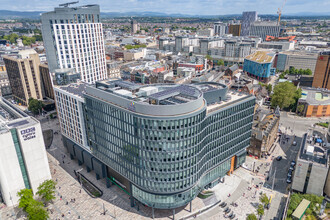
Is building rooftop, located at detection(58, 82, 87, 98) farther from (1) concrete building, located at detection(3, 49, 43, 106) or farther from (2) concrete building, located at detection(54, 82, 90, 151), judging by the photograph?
(1) concrete building, located at detection(3, 49, 43, 106)

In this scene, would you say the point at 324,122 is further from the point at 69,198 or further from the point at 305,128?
the point at 69,198

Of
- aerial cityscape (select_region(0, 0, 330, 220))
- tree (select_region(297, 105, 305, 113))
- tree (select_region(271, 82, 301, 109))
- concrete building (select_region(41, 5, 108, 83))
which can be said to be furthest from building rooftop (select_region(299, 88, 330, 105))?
concrete building (select_region(41, 5, 108, 83))

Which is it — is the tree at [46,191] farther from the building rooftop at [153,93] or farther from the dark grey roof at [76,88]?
the building rooftop at [153,93]

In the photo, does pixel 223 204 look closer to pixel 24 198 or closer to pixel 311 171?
pixel 311 171

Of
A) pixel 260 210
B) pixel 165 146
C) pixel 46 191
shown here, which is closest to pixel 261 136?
pixel 260 210

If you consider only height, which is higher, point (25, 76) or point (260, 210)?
point (25, 76)
